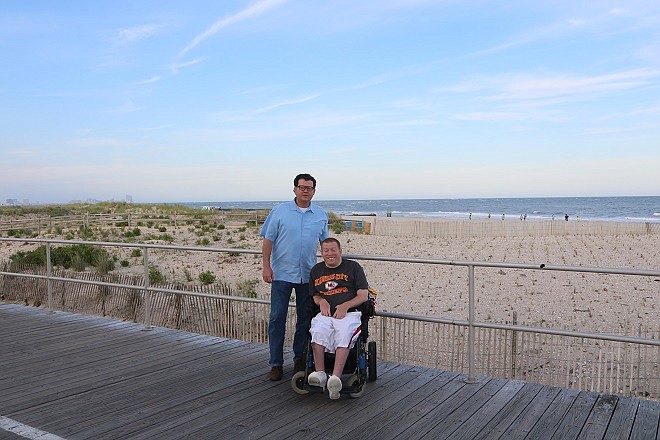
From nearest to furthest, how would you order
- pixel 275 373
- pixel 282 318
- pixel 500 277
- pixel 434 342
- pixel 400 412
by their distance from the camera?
1. pixel 400 412
2. pixel 275 373
3. pixel 282 318
4. pixel 434 342
5. pixel 500 277

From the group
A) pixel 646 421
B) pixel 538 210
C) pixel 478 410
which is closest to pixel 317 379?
pixel 478 410

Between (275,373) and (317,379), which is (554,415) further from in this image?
(275,373)

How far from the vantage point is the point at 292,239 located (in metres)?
4.93

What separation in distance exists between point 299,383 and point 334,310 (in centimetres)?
60

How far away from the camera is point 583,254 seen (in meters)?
24.8

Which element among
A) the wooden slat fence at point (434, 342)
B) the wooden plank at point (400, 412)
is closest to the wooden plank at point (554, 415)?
the wooden plank at point (400, 412)

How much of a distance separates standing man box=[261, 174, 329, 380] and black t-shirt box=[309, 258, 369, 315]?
256 millimetres

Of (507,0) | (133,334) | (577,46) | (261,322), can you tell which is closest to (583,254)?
(577,46)

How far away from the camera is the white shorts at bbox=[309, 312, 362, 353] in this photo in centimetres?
441

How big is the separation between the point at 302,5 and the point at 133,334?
28.2 feet

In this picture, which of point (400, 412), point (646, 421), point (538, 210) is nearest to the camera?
point (646, 421)

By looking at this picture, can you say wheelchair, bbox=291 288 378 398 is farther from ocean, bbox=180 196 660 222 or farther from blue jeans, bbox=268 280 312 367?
ocean, bbox=180 196 660 222

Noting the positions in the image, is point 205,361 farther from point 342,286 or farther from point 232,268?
point 232,268

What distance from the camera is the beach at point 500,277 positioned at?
12.9m
